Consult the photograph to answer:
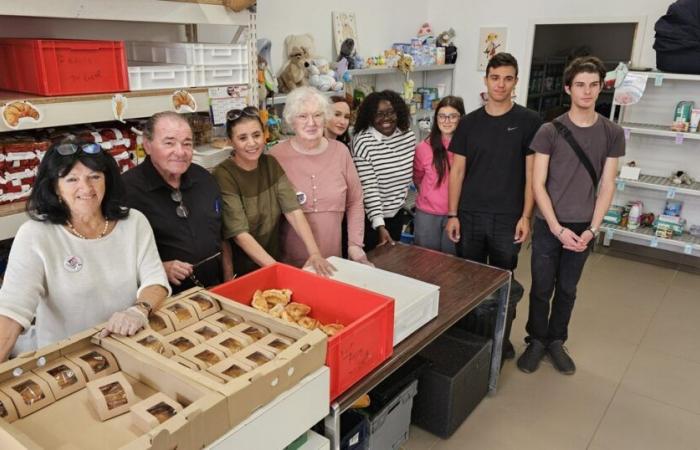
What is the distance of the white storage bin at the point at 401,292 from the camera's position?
6.07 ft

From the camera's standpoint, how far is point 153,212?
195cm

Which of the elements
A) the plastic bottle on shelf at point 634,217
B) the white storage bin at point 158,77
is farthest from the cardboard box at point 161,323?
the plastic bottle on shelf at point 634,217

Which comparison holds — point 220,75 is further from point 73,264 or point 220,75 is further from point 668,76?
point 668,76

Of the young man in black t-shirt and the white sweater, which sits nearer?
the white sweater

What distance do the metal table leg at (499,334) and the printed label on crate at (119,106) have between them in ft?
6.20

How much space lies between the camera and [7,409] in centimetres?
122

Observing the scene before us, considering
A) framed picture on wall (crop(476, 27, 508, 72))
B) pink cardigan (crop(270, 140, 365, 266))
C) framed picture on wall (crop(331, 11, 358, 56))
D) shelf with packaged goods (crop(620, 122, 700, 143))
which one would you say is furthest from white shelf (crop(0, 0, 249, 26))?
shelf with packaged goods (crop(620, 122, 700, 143))

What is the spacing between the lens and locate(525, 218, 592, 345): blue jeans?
2816 millimetres

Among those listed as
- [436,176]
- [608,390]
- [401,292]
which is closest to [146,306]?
[401,292]

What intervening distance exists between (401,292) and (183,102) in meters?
1.47

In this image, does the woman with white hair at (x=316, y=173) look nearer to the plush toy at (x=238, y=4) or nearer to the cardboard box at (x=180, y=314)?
the plush toy at (x=238, y=4)

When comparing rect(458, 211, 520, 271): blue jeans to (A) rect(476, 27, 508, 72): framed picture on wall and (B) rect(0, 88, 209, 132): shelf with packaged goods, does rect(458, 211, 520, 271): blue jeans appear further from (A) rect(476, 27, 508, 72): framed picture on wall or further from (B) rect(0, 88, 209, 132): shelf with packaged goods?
(A) rect(476, 27, 508, 72): framed picture on wall

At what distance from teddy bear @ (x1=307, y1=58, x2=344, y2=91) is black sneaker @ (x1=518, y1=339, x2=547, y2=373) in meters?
2.22

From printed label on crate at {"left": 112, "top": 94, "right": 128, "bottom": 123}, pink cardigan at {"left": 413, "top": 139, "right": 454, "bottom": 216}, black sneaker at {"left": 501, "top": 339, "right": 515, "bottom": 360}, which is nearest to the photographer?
printed label on crate at {"left": 112, "top": 94, "right": 128, "bottom": 123}
